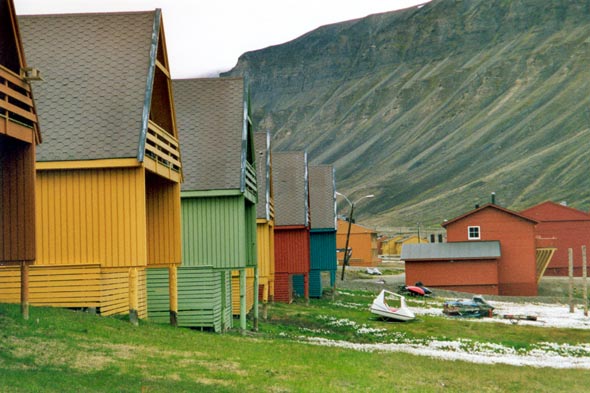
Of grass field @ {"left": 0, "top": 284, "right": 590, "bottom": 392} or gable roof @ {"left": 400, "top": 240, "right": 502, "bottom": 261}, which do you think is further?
gable roof @ {"left": 400, "top": 240, "right": 502, "bottom": 261}

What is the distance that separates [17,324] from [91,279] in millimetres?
5917

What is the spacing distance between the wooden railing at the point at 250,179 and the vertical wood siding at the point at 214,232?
6.56ft

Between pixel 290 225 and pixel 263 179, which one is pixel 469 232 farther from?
pixel 263 179

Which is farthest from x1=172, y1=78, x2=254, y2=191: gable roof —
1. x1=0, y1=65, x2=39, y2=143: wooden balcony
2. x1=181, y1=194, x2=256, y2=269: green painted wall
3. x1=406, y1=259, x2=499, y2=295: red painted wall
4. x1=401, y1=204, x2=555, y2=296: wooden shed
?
x1=406, y1=259, x2=499, y2=295: red painted wall

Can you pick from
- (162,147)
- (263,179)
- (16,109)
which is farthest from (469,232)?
(16,109)

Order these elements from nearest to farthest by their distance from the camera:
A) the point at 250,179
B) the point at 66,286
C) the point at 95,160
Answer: the point at 95,160
the point at 66,286
the point at 250,179

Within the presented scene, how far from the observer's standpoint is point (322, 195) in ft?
241

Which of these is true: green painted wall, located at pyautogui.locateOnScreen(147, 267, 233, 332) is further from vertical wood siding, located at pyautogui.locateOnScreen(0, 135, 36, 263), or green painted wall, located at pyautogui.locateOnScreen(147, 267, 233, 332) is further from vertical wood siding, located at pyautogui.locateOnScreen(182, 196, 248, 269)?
vertical wood siding, located at pyautogui.locateOnScreen(0, 135, 36, 263)

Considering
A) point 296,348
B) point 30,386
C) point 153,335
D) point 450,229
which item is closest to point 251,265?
point 296,348

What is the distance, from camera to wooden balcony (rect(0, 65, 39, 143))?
22094 mm

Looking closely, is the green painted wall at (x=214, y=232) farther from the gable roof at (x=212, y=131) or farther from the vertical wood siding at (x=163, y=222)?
the vertical wood siding at (x=163, y=222)

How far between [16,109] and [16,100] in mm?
898

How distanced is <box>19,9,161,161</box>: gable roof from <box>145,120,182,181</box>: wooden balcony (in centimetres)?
107

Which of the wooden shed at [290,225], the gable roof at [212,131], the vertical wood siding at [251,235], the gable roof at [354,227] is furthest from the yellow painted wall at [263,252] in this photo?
the gable roof at [354,227]
